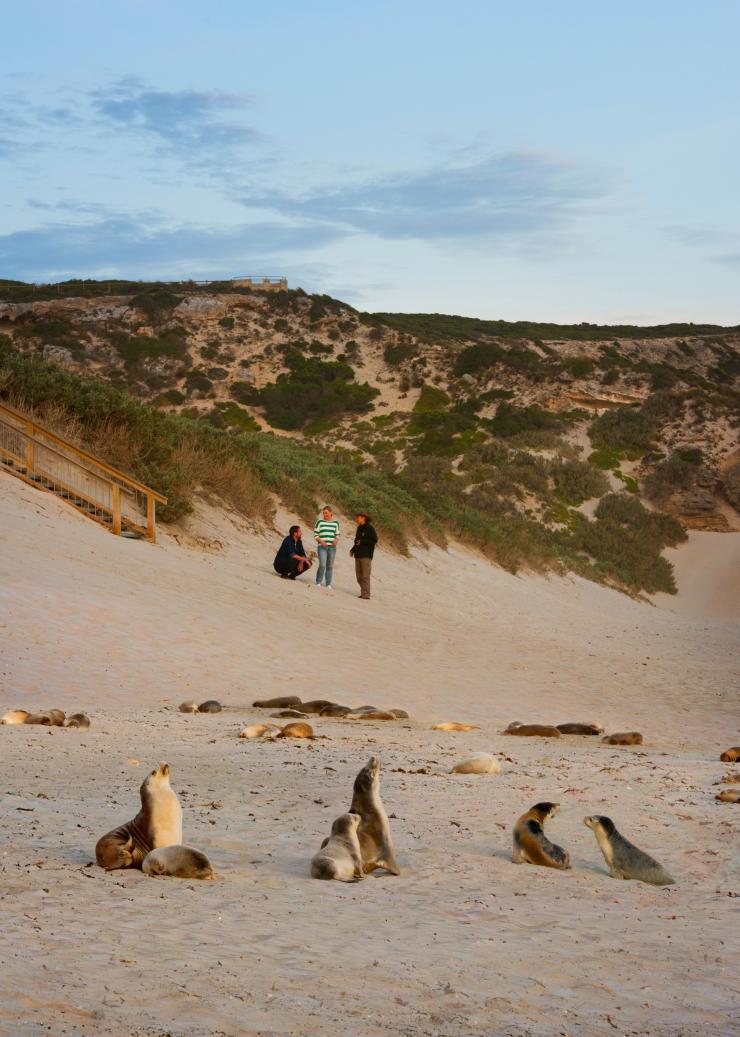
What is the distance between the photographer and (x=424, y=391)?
→ 62.1 meters

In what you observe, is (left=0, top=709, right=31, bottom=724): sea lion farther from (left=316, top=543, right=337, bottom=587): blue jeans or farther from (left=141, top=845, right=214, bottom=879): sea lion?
(left=316, top=543, right=337, bottom=587): blue jeans

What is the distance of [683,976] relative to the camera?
4426mm

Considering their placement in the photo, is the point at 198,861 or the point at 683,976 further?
the point at 198,861

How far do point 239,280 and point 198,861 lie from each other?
7419 cm

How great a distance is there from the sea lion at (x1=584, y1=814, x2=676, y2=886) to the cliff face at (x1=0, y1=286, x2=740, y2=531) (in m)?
37.2

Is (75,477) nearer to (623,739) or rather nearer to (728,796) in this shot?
(623,739)

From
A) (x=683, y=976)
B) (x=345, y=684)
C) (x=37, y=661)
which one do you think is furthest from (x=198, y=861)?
(x=345, y=684)

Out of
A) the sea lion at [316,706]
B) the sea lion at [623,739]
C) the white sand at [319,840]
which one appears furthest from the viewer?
the sea lion at [316,706]

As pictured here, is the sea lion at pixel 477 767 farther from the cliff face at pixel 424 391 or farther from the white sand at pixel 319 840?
the cliff face at pixel 424 391

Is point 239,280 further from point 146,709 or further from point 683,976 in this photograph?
point 683,976

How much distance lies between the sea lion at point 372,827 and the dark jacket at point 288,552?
53.4ft

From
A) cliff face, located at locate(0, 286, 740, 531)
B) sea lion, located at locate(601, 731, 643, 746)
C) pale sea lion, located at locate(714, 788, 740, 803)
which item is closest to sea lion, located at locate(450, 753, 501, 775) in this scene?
pale sea lion, located at locate(714, 788, 740, 803)

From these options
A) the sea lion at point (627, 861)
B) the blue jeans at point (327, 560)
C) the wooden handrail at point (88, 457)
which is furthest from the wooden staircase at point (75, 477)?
the sea lion at point (627, 861)

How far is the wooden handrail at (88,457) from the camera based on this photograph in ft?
69.7
